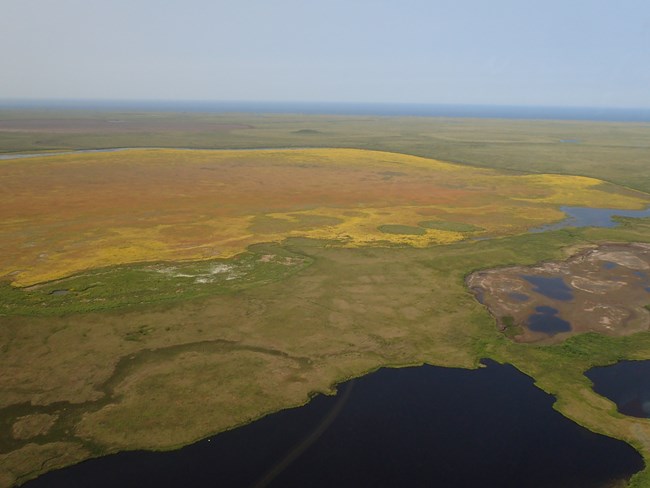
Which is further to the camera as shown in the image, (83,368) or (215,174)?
(215,174)

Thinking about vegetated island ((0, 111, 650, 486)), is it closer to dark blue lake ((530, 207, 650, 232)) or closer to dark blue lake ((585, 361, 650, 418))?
dark blue lake ((585, 361, 650, 418))

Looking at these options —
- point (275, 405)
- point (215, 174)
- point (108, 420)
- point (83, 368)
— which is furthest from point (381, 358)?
point (215, 174)

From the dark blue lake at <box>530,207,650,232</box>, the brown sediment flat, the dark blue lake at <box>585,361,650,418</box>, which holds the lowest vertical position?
the dark blue lake at <box>585,361,650,418</box>

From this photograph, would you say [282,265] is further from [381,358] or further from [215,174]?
[215,174]

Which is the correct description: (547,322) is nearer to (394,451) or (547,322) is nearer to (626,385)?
(626,385)

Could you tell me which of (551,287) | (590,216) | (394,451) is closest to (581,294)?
(551,287)

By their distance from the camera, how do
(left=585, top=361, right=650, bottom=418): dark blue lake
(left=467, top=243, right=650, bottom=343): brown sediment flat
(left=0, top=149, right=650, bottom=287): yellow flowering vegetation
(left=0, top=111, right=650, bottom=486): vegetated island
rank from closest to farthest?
(left=0, top=111, right=650, bottom=486): vegetated island → (left=585, top=361, right=650, bottom=418): dark blue lake → (left=467, top=243, right=650, bottom=343): brown sediment flat → (left=0, top=149, right=650, bottom=287): yellow flowering vegetation

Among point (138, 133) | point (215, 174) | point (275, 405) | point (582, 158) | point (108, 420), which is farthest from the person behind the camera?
point (138, 133)

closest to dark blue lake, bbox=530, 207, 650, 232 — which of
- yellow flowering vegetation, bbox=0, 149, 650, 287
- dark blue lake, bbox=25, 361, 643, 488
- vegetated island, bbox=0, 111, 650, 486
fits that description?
yellow flowering vegetation, bbox=0, 149, 650, 287
